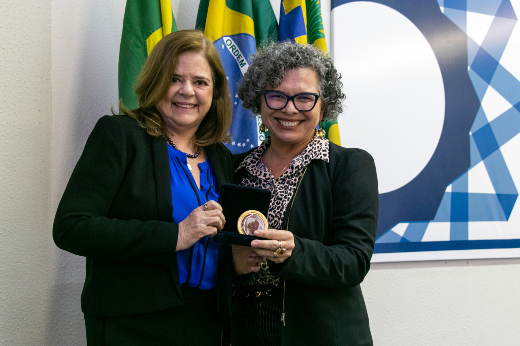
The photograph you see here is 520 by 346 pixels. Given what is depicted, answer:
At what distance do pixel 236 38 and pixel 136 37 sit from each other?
20.1 inches

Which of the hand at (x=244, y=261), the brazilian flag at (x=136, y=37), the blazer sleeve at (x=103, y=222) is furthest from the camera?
the brazilian flag at (x=136, y=37)

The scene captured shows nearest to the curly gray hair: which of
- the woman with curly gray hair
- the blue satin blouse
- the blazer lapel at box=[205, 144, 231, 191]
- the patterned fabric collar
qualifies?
the woman with curly gray hair

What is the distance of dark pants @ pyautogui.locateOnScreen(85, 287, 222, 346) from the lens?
113 centimetres

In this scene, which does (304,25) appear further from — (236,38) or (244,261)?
(244,261)

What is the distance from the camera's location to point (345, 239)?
4.34 ft

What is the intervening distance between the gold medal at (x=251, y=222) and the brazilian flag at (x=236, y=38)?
83 centimetres

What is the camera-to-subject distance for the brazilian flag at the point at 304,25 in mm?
2004

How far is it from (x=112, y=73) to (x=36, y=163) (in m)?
0.68

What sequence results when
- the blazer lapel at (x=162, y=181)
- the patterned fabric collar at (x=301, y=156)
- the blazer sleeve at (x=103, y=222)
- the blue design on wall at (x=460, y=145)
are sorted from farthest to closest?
1. the blue design on wall at (x=460, y=145)
2. the patterned fabric collar at (x=301, y=156)
3. the blazer lapel at (x=162, y=181)
4. the blazer sleeve at (x=103, y=222)

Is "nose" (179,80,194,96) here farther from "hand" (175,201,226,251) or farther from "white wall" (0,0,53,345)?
"white wall" (0,0,53,345)

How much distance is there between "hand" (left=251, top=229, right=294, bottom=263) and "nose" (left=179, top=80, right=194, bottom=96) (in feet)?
1.82

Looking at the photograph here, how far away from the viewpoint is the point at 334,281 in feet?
4.10

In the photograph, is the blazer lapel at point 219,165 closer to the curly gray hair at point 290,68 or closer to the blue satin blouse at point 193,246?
the blue satin blouse at point 193,246

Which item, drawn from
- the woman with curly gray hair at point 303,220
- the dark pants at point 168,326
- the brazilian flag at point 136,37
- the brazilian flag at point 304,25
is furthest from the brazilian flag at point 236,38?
the dark pants at point 168,326
